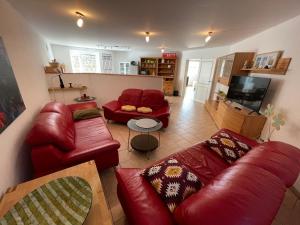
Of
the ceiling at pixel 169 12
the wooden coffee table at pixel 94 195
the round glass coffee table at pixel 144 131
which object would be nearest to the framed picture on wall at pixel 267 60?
the ceiling at pixel 169 12

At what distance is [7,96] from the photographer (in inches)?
54.5

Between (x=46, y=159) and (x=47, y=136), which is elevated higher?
(x=47, y=136)

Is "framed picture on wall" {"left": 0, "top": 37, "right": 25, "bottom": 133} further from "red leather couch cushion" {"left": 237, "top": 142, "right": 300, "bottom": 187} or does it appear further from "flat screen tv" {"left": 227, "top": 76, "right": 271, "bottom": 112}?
"flat screen tv" {"left": 227, "top": 76, "right": 271, "bottom": 112}

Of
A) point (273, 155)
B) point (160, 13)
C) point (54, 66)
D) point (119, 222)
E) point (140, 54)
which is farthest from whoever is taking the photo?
point (140, 54)

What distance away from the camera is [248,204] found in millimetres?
628

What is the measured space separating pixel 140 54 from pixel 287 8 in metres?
6.71

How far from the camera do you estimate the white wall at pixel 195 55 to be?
5.02 metres

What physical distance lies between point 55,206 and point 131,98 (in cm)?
304

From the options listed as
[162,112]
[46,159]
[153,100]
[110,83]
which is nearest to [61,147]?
[46,159]

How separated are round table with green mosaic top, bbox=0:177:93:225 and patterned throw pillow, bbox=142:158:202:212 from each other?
19.4 inches

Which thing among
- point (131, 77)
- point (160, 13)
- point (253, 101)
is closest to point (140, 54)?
point (131, 77)

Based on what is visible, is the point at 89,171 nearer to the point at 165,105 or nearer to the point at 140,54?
the point at 165,105

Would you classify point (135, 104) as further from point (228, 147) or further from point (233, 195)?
point (233, 195)

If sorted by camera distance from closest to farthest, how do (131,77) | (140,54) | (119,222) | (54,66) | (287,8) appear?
(119,222) < (287,8) < (54,66) < (131,77) < (140,54)
